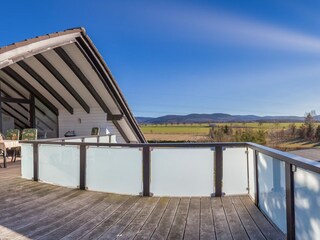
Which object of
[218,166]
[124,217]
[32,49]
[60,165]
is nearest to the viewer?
[124,217]

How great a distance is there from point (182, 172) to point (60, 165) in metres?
2.28

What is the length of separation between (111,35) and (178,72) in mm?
15378

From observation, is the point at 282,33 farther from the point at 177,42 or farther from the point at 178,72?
the point at 178,72

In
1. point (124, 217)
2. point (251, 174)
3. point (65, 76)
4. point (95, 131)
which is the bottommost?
point (124, 217)

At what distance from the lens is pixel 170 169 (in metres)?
4.16

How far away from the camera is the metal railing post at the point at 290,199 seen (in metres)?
2.38

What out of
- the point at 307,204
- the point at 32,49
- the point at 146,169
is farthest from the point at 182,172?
the point at 32,49

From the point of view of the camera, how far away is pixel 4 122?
12461 mm

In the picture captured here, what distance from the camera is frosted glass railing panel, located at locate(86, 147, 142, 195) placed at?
4.23m

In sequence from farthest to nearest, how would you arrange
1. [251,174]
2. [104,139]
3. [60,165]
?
[104,139] → [60,165] → [251,174]

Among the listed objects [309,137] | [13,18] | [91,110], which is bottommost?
[309,137]

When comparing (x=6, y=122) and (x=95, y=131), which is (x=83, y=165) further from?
(x=6, y=122)

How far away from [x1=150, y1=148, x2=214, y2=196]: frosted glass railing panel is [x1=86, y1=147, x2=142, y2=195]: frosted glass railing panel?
27 centimetres

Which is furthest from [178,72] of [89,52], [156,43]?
[89,52]
